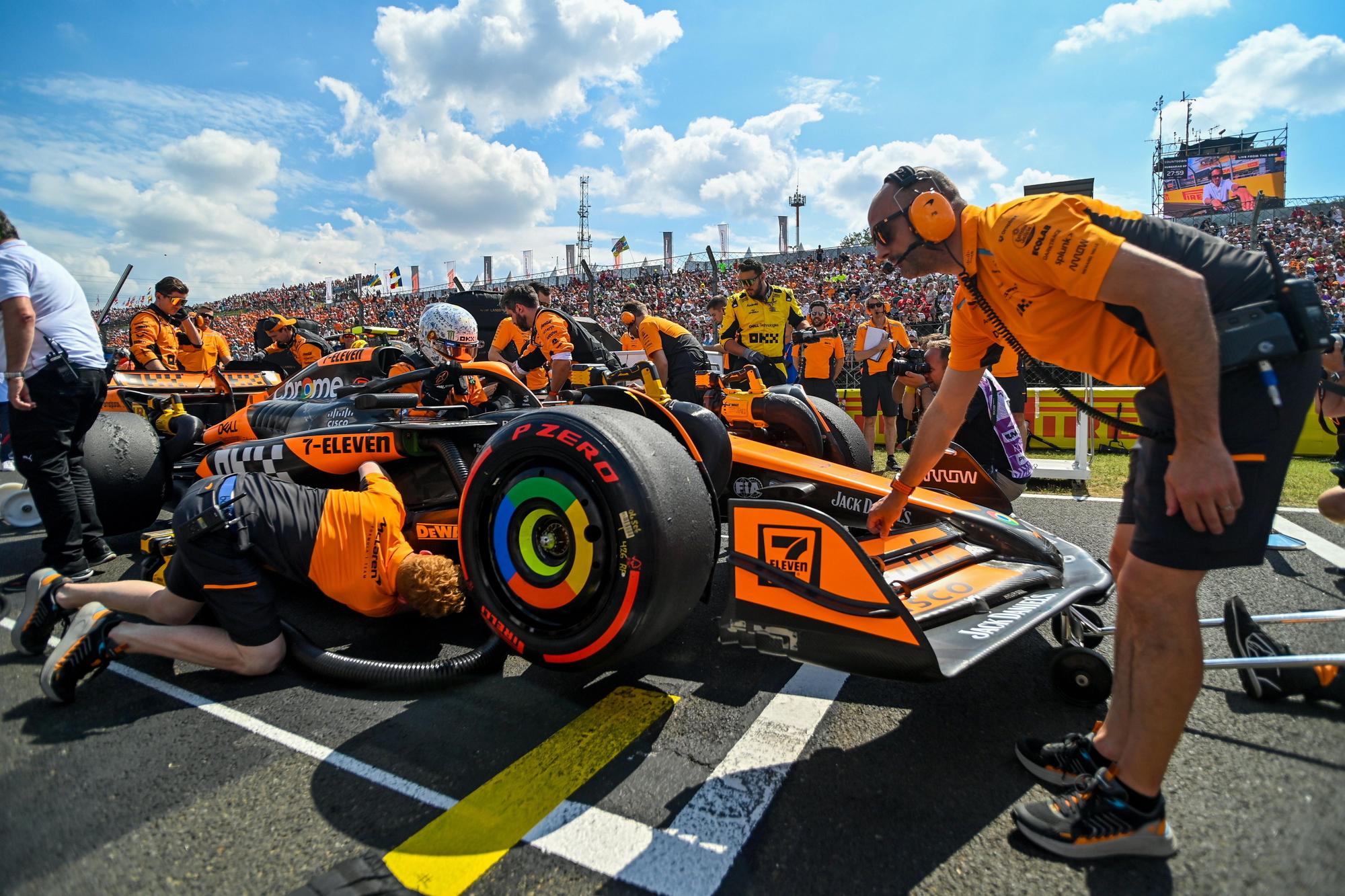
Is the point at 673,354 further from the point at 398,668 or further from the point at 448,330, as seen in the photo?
the point at 398,668

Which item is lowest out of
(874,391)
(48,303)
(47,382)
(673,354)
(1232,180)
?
(874,391)

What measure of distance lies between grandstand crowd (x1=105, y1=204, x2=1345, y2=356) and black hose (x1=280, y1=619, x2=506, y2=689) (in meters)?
8.84

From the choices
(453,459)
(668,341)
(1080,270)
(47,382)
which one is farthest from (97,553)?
(1080,270)

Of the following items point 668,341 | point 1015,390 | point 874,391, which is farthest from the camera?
point 874,391

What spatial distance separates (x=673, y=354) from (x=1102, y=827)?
554 centimetres

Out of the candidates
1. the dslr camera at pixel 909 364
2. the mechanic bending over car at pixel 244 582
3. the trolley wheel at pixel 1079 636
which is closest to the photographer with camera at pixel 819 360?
the dslr camera at pixel 909 364

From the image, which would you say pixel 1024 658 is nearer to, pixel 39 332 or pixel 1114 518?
pixel 1114 518

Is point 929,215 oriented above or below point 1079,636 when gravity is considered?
above

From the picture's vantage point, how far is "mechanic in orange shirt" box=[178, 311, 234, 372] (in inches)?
288

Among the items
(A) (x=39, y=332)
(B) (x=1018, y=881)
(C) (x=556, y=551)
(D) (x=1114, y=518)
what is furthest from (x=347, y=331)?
(B) (x=1018, y=881)

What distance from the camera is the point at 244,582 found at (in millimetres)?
2322

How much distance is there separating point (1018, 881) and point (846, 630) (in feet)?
2.07

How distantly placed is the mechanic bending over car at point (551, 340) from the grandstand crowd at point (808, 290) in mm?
5651

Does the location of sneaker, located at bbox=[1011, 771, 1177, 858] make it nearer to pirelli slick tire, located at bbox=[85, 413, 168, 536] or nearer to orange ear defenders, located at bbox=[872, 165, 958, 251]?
orange ear defenders, located at bbox=[872, 165, 958, 251]
